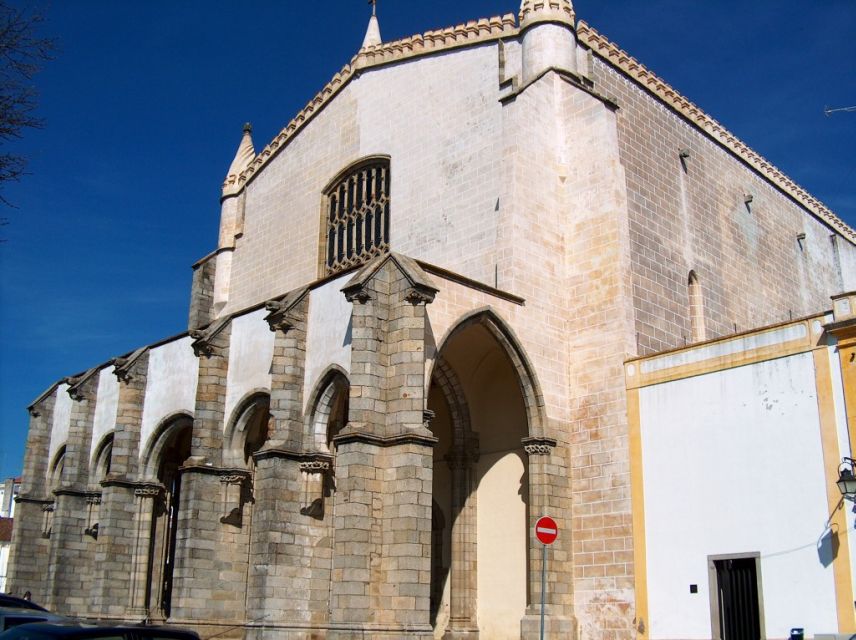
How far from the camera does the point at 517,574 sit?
62.2 ft

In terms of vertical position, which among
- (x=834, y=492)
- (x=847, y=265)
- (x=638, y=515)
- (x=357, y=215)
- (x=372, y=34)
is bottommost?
(x=638, y=515)

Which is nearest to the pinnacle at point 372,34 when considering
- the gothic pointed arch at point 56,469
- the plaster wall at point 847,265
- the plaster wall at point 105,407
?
the plaster wall at point 105,407

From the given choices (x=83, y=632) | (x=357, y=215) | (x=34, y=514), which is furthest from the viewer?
(x=34, y=514)

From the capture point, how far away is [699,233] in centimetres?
2294

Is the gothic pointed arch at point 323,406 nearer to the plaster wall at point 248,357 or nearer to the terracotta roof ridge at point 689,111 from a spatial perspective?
the plaster wall at point 248,357

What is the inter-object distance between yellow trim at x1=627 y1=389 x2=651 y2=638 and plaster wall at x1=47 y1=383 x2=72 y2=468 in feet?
55.6

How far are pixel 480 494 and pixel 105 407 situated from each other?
37.4 ft

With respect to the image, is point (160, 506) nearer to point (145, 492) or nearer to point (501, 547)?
point (145, 492)

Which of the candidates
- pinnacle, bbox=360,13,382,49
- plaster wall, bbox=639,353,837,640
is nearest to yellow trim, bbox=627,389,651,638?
plaster wall, bbox=639,353,837,640

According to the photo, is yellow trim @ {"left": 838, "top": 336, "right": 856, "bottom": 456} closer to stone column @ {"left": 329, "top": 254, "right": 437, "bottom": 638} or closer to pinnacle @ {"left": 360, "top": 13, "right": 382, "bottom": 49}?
stone column @ {"left": 329, "top": 254, "right": 437, "bottom": 638}

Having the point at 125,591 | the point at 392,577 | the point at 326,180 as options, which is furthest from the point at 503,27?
the point at 125,591

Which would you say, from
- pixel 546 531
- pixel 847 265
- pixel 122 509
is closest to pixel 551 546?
pixel 546 531

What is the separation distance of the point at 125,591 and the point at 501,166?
1296cm

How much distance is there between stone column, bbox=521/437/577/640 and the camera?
17312 mm
